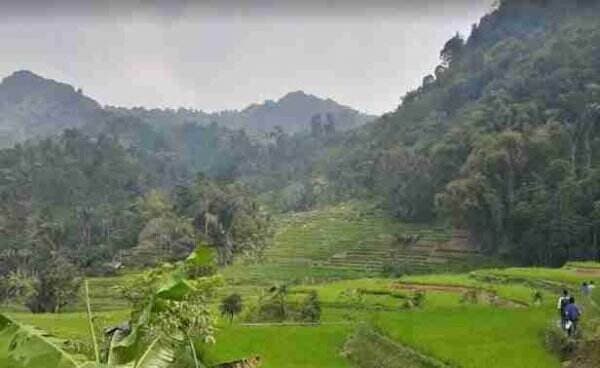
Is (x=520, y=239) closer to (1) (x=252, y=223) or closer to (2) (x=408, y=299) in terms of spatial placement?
(1) (x=252, y=223)

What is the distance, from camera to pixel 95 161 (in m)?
70.4

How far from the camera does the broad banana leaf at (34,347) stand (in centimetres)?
641

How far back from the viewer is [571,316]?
47.2 feet

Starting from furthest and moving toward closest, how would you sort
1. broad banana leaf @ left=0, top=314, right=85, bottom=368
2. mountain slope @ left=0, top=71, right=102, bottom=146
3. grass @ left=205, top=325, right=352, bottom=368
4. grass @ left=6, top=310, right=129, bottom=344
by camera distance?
mountain slope @ left=0, top=71, right=102, bottom=146 → grass @ left=6, top=310, right=129, bottom=344 → grass @ left=205, top=325, right=352, bottom=368 → broad banana leaf @ left=0, top=314, right=85, bottom=368

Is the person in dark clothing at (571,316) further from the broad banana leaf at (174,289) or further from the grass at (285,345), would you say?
the broad banana leaf at (174,289)

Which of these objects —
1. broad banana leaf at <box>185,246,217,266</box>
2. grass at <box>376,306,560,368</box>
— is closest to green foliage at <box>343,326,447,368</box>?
grass at <box>376,306,560,368</box>

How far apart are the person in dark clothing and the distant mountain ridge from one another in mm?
122460

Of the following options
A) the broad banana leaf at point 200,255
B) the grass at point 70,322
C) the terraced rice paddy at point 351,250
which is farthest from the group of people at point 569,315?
the terraced rice paddy at point 351,250

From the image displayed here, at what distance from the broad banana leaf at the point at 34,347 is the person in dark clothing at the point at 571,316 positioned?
10075 millimetres

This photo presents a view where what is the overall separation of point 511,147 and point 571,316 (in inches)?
1139

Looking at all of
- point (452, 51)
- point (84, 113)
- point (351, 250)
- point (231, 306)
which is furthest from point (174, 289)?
point (84, 113)

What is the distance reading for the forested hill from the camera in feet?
126

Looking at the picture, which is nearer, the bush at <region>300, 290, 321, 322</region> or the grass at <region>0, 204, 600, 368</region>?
the grass at <region>0, 204, 600, 368</region>

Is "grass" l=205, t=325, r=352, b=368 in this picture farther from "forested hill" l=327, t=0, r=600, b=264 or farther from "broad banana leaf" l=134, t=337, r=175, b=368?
"forested hill" l=327, t=0, r=600, b=264
